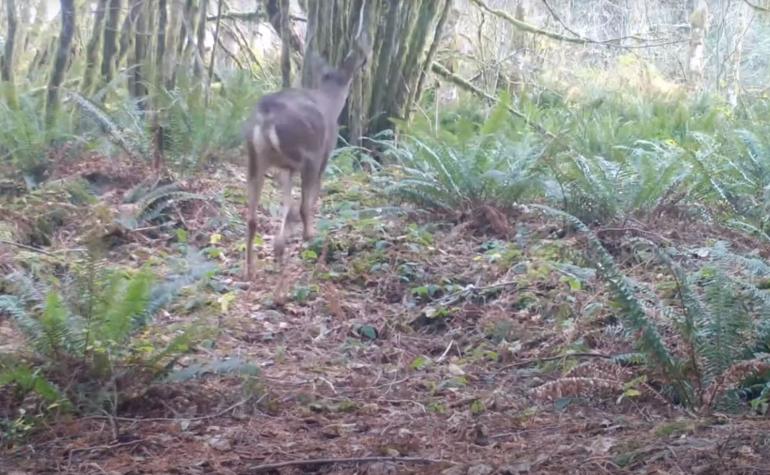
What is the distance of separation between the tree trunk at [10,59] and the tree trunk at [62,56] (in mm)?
299

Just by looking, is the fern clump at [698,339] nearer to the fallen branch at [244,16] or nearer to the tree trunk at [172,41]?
the tree trunk at [172,41]

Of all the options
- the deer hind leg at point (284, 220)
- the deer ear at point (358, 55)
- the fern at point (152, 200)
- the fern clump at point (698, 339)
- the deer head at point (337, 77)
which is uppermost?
the deer ear at point (358, 55)

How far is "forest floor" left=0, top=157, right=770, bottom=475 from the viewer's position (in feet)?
11.9

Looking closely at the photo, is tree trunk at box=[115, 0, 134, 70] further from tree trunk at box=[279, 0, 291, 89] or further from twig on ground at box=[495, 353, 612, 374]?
twig on ground at box=[495, 353, 612, 374]

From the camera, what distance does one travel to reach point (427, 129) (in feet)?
29.0

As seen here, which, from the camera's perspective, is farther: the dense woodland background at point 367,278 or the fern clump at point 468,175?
the fern clump at point 468,175

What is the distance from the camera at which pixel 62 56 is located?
9047 millimetres

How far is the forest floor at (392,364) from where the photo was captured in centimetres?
363

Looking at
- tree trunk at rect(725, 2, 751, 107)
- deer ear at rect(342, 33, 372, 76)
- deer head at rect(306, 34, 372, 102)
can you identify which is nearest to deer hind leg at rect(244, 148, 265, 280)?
deer head at rect(306, 34, 372, 102)

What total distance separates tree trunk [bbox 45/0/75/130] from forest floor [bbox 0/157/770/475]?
3.72 ft

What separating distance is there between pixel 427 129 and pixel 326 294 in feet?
10.3

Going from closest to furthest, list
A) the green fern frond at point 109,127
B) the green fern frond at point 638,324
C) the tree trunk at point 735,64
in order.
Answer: the green fern frond at point 638,324
the green fern frond at point 109,127
the tree trunk at point 735,64

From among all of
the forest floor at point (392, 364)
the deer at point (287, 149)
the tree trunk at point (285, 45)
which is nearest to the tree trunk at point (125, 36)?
the tree trunk at point (285, 45)

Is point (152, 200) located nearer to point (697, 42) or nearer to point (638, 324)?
point (638, 324)
